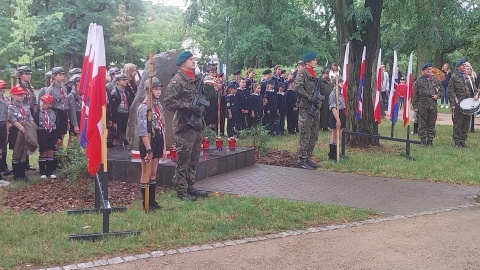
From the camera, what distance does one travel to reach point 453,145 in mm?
14102

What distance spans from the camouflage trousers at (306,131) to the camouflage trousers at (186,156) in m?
3.29

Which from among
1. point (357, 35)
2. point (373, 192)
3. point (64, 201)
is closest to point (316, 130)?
point (373, 192)

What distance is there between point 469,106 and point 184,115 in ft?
28.6

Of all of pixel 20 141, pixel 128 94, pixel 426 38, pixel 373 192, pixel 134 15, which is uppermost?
pixel 134 15

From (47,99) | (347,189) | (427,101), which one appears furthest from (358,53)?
(47,99)

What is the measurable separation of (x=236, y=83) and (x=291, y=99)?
80.0 inches

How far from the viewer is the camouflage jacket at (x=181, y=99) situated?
24.8 ft

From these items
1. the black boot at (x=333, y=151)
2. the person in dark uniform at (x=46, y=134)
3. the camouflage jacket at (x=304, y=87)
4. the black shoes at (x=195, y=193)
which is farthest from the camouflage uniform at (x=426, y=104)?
the person in dark uniform at (x=46, y=134)

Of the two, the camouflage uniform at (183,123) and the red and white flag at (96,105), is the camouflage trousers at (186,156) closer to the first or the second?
the camouflage uniform at (183,123)

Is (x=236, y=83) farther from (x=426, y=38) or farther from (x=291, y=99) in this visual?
(x=426, y=38)

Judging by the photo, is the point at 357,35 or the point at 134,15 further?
the point at 134,15

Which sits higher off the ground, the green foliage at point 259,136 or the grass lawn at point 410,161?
the green foliage at point 259,136

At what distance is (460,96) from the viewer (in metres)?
13.8

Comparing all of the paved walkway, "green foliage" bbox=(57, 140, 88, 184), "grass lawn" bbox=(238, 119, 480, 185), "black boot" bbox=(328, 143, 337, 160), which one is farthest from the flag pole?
"black boot" bbox=(328, 143, 337, 160)
